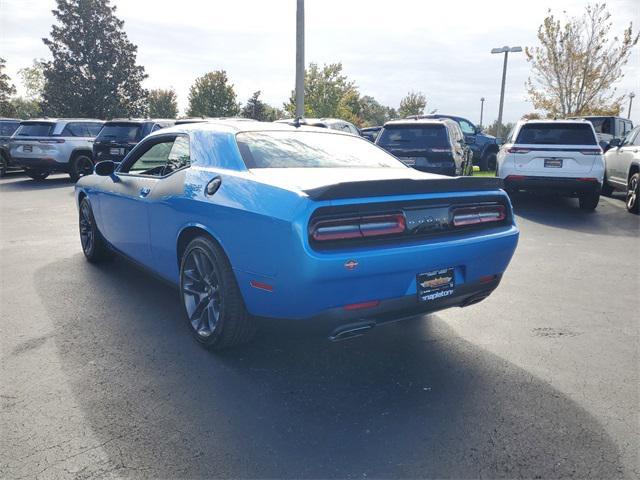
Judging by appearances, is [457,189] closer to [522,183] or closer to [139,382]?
[139,382]

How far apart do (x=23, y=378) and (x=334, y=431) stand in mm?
1980

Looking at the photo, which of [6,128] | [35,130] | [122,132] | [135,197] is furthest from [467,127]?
[6,128]

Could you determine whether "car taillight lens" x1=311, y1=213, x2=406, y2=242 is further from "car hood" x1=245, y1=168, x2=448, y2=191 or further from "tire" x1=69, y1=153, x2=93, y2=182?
"tire" x1=69, y1=153, x2=93, y2=182

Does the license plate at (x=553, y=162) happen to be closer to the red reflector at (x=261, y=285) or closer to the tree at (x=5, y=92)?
the red reflector at (x=261, y=285)

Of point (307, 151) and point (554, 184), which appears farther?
point (554, 184)

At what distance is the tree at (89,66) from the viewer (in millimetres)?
42000

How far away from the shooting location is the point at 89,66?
42906 millimetres

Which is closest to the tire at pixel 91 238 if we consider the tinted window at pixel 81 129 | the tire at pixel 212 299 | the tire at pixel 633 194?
the tire at pixel 212 299

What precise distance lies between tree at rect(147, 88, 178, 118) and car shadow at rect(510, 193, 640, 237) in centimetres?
6094

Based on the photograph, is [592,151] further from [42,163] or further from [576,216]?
[42,163]

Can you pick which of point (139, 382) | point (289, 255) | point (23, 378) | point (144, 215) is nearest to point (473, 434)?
point (289, 255)

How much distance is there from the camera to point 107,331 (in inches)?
153

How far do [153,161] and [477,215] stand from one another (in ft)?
9.66

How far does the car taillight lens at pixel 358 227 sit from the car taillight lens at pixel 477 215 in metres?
0.50
